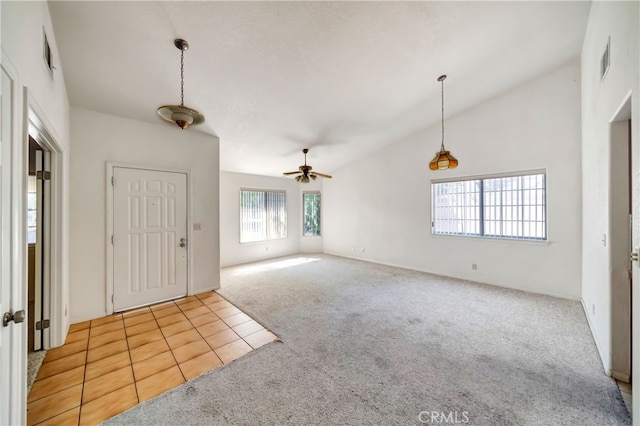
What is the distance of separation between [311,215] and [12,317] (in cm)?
674

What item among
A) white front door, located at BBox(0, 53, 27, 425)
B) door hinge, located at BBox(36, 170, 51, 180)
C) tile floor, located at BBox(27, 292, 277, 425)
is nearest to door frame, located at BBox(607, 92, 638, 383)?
tile floor, located at BBox(27, 292, 277, 425)

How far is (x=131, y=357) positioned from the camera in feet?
7.59

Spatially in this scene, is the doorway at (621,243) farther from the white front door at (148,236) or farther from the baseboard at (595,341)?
the white front door at (148,236)

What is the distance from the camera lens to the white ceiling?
2109mm

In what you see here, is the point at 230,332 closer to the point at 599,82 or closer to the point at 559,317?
the point at 559,317

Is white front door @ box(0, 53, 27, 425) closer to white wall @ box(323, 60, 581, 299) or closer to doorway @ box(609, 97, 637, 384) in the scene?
doorway @ box(609, 97, 637, 384)

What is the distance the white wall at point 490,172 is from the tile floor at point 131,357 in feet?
12.7

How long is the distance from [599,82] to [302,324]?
3.93m

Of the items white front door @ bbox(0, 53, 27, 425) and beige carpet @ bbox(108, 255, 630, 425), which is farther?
beige carpet @ bbox(108, 255, 630, 425)

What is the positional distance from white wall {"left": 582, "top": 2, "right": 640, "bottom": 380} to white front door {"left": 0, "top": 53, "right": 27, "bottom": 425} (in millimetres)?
3220

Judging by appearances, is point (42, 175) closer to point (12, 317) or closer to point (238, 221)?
point (12, 317)

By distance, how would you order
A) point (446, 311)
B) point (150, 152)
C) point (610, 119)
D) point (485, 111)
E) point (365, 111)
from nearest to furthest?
point (610, 119), point (446, 311), point (150, 152), point (365, 111), point (485, 111)

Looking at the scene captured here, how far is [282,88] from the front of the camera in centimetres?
319

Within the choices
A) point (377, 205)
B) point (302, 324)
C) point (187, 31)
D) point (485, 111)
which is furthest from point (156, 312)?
point (485, 111)
